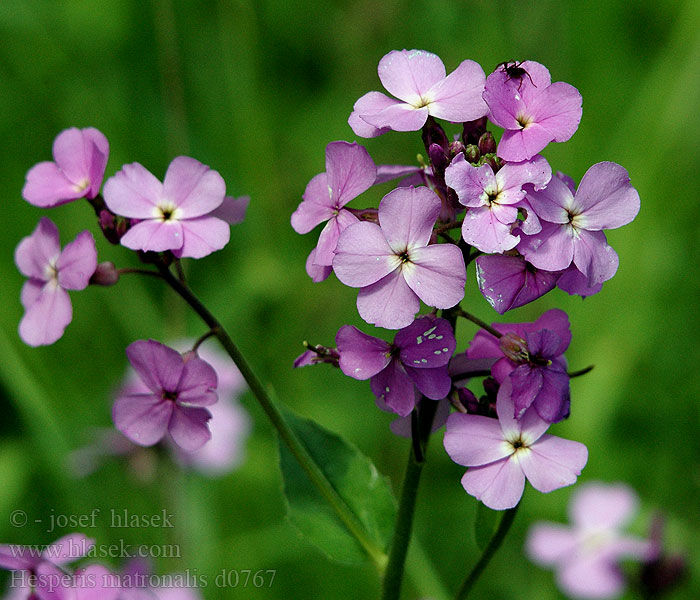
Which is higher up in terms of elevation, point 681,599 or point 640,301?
point 640,301

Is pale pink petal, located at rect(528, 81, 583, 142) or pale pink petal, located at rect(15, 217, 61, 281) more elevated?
pale pink petal, located at rect(528, 81, 583, 142)

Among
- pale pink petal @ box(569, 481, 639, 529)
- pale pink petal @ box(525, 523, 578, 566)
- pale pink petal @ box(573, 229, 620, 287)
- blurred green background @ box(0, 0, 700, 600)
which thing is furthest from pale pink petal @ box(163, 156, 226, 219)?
pale pink petal @ box(569, 481, 639, 529)

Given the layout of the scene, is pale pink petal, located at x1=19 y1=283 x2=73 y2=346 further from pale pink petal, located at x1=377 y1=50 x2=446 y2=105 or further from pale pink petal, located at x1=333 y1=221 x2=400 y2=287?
pale pink petal, located at x1=377 y1=50 x2=446 y2=105

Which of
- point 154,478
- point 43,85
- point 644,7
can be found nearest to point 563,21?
point 644,7

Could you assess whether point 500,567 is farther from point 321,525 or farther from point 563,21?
point 563,21

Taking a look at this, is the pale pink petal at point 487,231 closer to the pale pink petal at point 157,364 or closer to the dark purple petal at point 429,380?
the dark purple petal at point 429,380

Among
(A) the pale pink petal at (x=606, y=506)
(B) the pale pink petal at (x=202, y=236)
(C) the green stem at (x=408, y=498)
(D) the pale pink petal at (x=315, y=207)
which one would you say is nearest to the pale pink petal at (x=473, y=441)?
(C) the green stem at (x=408, y=498)
